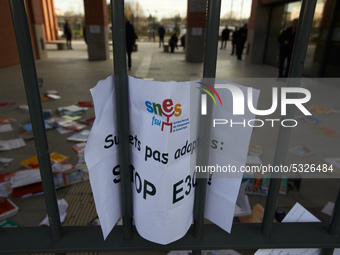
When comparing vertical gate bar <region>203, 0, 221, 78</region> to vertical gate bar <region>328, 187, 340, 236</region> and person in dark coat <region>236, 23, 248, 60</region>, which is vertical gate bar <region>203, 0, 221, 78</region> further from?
person in dark coat <region>236, 23, 248, 60</region>

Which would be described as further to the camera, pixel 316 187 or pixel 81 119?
pixel 81 119

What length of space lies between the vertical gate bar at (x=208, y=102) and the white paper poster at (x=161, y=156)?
0.02 meters

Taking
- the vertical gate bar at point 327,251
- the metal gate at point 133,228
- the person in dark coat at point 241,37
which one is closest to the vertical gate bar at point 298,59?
the metal gate at point 133,228

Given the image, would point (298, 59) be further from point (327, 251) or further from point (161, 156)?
point (327, 251)

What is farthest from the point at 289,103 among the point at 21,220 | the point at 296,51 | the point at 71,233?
the point at 21,220

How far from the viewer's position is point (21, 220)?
83.4 inches

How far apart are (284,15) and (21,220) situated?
11.9 meters

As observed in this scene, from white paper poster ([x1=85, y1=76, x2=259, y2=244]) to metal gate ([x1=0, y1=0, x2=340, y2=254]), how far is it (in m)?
0.03

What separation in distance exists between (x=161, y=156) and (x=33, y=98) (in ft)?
0.97

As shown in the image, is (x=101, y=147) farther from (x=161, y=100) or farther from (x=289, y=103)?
(x=289, y=103)

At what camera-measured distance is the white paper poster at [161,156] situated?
543 millimetres

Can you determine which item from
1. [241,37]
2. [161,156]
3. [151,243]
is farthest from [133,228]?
[241,37]

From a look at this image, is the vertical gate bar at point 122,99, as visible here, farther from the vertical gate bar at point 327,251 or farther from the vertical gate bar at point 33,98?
the vertical gate bar at point 327,251

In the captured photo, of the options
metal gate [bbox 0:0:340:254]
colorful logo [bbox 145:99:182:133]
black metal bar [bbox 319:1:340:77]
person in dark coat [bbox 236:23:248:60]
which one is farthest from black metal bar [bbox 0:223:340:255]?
person in dark coat [bbox 236:23:248:60]
